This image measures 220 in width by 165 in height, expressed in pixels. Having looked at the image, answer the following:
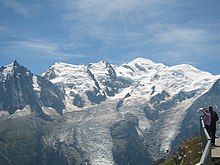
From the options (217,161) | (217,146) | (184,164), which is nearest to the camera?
(217,161)

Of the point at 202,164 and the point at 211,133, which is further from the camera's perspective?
the point at 211,133

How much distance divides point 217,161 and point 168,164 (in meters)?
26.9

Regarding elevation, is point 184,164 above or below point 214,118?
below

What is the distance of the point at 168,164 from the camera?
51500mm

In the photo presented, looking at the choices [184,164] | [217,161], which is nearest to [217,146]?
[217,161]

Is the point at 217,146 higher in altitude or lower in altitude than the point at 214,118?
lower

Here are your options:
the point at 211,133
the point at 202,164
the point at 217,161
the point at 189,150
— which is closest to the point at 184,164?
the point at 189,150

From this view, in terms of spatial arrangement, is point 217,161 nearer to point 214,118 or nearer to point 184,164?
point 214,118

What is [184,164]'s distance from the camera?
38.2 metres

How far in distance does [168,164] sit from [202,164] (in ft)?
116

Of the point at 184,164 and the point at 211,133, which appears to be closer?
the point at 211,133

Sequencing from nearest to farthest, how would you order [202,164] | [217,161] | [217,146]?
[202,164] → [217,161] → [217,146]

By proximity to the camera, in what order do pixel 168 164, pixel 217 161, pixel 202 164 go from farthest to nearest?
pixel 168 164
pixel 217 161
pixel 202 164

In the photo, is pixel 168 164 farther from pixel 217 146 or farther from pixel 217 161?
pixel 217 161
